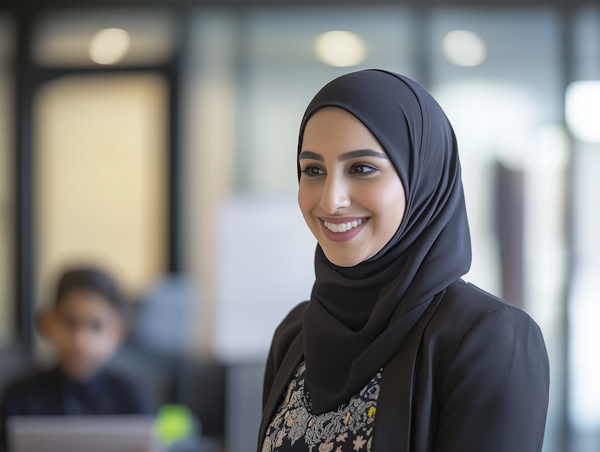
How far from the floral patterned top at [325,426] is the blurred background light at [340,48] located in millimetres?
2879

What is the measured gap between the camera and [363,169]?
85cm

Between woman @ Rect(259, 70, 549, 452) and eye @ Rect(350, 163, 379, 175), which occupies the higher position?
eye @ Rect(350, 163, 379, 175)

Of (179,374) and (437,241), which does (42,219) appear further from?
(437,241)

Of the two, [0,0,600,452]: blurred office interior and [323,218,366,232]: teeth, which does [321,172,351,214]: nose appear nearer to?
[323,218,366,232]: teeth

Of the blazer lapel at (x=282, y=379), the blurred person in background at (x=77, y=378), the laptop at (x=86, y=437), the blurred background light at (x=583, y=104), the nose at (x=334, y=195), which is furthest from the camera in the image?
the blurred background light at (x=583, y=104)

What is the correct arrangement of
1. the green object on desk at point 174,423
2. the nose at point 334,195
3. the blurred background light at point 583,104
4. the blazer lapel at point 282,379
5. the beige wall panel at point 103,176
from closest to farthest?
the nose at point 334,195 < the blazer lapel at point 282,379 < the green object on desk at point 174,423 < the blurred background light at point 583,104 < the beige wall panel at point 103,176

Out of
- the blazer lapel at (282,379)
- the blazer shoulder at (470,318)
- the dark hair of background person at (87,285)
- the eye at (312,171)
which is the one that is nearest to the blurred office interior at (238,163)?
the dark hair of background person at (87,285)

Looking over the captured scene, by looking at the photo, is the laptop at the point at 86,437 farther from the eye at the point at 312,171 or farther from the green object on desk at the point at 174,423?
the green object on desk at the point at 174,423

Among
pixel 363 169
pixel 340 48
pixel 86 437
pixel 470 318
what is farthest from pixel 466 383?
pixel 340 48

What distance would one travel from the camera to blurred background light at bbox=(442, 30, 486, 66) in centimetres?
349

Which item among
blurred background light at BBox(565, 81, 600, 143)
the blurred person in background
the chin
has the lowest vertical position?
the blurred person in background

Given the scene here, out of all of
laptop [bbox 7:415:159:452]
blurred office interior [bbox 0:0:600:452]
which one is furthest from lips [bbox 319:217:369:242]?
blurred office interior [bbox 0:0:600:452]

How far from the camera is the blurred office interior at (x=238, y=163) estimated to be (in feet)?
11.3

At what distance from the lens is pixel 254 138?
3.57m
